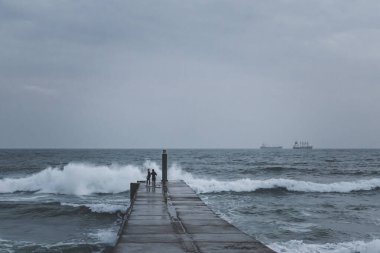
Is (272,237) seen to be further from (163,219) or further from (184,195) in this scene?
(163,219)

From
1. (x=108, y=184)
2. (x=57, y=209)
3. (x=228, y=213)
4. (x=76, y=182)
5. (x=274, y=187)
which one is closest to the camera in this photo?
(x=228, y=213)

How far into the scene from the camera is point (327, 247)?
1542 centimetres

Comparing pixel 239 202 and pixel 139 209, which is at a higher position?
pixel 139 209

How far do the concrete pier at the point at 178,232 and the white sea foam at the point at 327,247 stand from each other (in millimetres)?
3263

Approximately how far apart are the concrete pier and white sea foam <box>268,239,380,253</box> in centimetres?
326

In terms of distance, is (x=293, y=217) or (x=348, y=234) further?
(x=293, y=217)

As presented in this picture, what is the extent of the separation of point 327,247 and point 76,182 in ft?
94.0

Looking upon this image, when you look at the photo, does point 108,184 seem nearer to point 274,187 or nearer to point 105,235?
point 274,187

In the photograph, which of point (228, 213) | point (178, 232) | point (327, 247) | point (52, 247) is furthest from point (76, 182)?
point (178, 232)

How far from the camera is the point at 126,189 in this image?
3800cm

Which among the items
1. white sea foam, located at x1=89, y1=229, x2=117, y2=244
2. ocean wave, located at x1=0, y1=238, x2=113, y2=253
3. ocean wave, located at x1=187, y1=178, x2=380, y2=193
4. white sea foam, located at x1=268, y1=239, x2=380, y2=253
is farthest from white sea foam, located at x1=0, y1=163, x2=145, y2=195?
white sea foam, located at x1=268, y1=239, x2=380, y2=253

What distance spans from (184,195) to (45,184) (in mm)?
25566

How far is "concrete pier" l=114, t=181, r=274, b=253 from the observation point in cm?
864

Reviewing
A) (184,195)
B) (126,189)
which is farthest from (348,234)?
(126,189)
